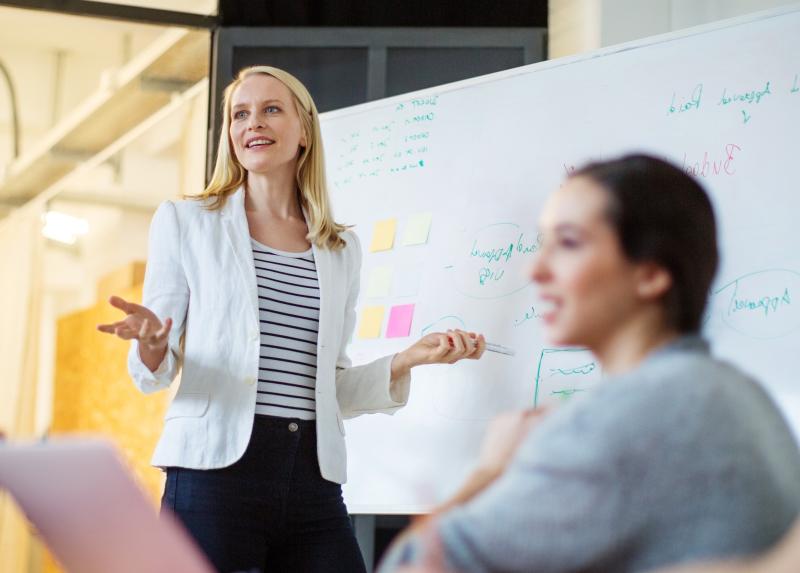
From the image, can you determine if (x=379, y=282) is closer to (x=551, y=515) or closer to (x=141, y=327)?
(x=141, y=327)

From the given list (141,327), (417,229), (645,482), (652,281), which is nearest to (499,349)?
(417,229)

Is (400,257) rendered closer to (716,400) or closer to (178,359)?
(178,359)

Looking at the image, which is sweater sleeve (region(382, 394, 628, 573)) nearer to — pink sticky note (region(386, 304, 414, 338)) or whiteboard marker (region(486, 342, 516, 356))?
whiteboard marker (region(486, 342, 516, 356))

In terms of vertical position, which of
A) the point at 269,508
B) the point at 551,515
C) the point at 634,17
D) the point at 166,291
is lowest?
the point at 269,508

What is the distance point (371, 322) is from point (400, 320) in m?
0.10

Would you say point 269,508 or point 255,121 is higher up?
point 255,121

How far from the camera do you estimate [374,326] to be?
270 centimetres

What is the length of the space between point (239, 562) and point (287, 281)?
1.72 ft

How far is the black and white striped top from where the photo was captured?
191cm

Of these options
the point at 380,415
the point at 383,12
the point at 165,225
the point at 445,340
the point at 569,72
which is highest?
the point at 383,12

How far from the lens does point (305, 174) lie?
218cm

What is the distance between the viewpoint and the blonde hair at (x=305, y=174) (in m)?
2.10

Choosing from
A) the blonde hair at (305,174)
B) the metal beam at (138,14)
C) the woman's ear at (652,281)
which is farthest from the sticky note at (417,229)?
the woman's ear at (652,281)

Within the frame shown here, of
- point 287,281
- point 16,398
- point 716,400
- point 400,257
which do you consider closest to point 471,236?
point 400,257
